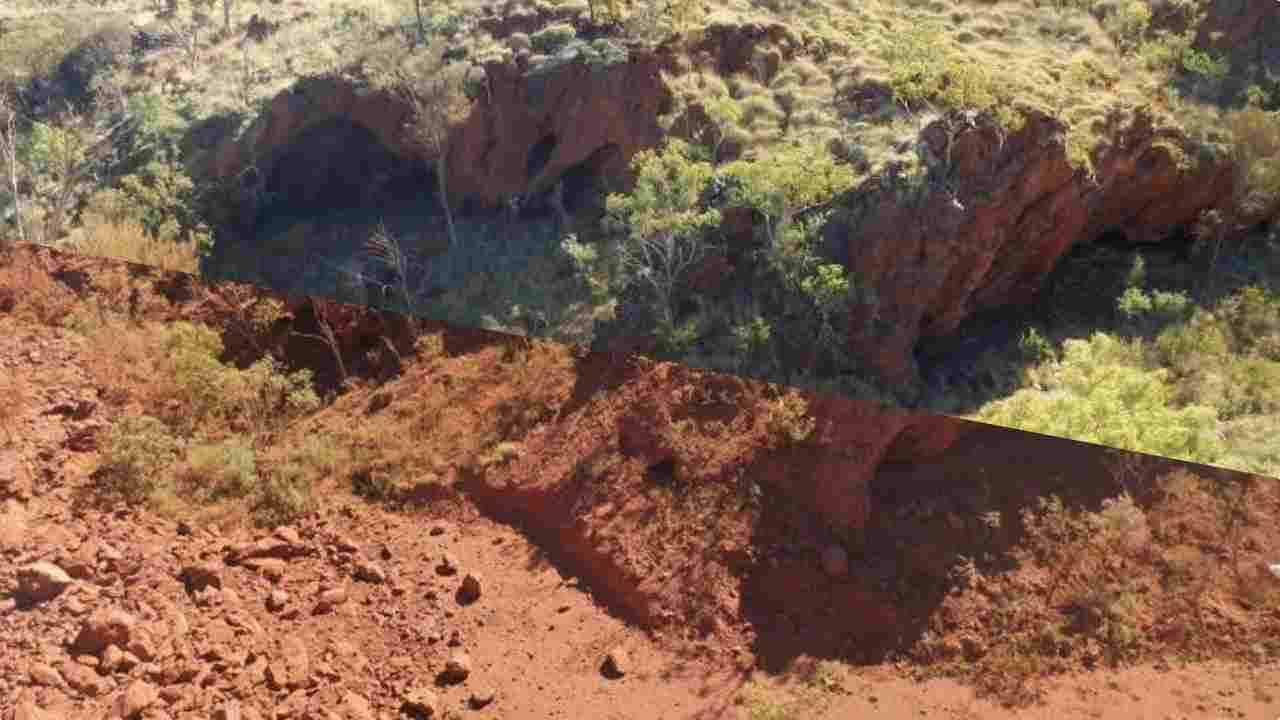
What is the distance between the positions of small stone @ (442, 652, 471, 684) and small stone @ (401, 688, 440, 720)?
0.37 feet

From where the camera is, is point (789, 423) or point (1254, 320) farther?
point (1254, 320)

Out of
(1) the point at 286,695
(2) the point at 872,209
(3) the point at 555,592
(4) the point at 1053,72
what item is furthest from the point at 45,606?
(4) the point at 1053,72

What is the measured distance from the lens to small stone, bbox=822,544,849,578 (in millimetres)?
4918

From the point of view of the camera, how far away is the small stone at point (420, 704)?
411cm

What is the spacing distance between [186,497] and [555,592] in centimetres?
192

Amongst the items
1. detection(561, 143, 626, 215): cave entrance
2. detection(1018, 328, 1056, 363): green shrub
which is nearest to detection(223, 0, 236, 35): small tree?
detection(561, 143, 626, 215): cave entrance

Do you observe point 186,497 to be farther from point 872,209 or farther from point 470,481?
point 872,209

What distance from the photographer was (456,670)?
4195 mm

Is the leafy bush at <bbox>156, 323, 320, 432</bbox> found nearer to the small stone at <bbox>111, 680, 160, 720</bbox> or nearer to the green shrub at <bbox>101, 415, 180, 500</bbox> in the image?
the green shrub at <bbox>101, 415, 180, 500</bbox>

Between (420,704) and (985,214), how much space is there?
7.10m

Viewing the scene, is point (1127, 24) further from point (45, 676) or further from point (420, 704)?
point (45, 676)

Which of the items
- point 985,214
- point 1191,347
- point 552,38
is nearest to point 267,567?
point 552,38

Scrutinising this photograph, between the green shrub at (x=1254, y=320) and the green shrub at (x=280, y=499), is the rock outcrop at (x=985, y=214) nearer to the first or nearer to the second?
the green shrub at (x=1254, y=320)

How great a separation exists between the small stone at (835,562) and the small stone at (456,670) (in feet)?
6.55
